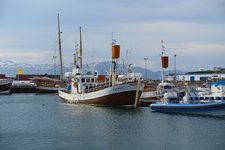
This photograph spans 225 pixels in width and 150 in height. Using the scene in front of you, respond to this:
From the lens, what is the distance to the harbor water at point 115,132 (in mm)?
25312

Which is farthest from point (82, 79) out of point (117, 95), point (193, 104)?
point (193, 104)

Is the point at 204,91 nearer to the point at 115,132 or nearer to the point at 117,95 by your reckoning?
the point at 117,95

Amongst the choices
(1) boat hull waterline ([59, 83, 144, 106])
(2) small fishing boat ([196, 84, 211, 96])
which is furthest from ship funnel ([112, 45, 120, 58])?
(2) small fishing boat ([196, 84, 211, 96])

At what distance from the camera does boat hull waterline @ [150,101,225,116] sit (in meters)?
37.8

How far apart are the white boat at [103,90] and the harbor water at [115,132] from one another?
20.8 feet

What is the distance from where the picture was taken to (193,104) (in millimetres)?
39938

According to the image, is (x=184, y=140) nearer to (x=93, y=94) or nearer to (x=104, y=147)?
(x=104, y=147)

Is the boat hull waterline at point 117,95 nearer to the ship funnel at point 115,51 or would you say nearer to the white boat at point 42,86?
the ship funnel at point 115,51

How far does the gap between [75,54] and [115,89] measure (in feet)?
54.1

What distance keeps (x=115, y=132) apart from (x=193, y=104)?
13.9m

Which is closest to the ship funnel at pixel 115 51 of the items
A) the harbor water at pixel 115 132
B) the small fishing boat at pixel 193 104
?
the small fishing boat at pixel 193 104

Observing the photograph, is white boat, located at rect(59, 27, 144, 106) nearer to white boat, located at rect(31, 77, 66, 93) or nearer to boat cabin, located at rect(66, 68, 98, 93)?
boat cabin, located at rect(66, 68, 98, 93)

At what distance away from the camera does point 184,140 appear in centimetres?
2662

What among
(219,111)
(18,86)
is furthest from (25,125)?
(18,86)
